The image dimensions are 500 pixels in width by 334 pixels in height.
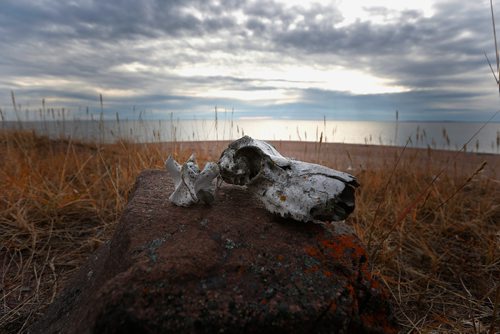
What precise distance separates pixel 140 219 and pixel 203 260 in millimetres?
467

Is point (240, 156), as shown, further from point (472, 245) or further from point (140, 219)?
point (472, 245)

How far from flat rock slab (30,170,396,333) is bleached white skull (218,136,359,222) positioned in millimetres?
110

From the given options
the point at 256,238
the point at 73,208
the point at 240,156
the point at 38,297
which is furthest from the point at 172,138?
the point at 256,238

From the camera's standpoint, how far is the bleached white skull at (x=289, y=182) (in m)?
1.49

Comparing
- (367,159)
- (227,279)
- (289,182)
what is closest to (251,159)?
(289,182)

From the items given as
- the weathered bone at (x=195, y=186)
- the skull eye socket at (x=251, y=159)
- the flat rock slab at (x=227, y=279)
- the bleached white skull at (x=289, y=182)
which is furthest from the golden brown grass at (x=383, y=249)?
the weathered bone at (x=195, y=186)

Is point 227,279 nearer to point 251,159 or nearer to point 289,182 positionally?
point 289,182

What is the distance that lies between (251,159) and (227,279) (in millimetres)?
706

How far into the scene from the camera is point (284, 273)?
131 centimetres

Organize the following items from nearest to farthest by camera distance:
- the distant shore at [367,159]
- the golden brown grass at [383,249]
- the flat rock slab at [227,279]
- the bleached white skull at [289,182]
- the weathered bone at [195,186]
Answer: the flat rock slab at [227,279] → the bleached white skull at [289,182] → the weathered bone at [195,186] → the golden brown grass at [383,249] → the distant shore at [367,159]

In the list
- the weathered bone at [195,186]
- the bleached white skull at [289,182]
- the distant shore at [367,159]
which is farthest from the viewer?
the distant shore at [367,159]

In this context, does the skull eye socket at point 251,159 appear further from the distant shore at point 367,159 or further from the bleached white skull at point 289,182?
the distant shore at point 367,159

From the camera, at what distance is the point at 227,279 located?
127cm

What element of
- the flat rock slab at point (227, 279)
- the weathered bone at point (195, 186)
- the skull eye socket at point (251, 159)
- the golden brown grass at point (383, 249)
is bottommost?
the golden brown grass at point (383, 249)
